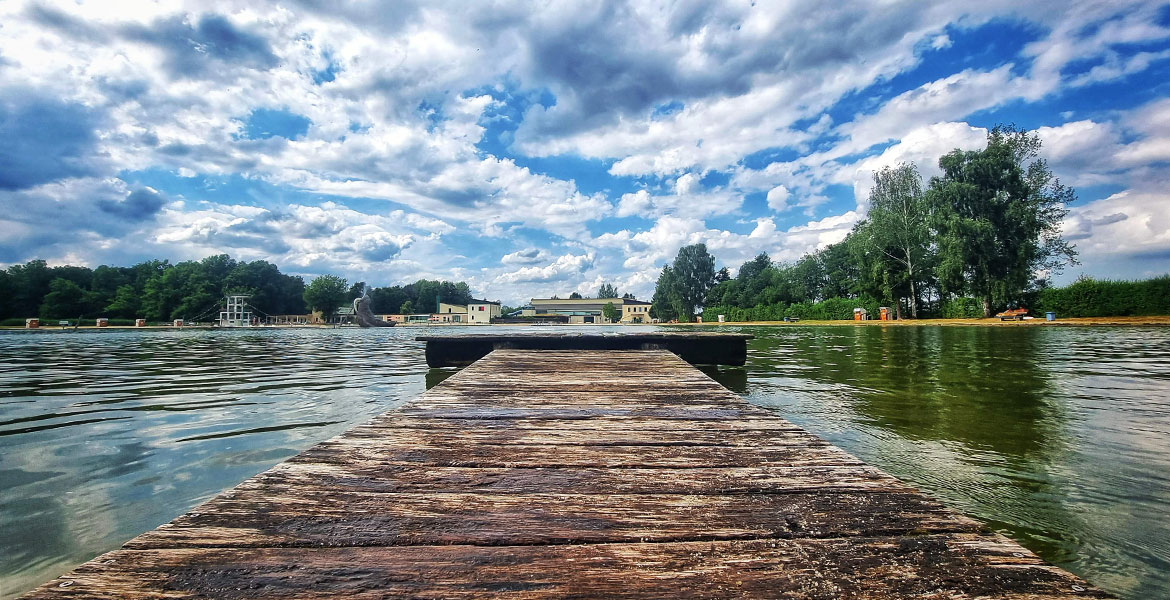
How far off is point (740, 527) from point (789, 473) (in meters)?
0.61

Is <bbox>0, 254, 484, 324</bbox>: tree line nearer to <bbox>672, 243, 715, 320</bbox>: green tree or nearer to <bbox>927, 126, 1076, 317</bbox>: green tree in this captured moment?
<bbox>672, 243, 715, 320</bbox>: green tree

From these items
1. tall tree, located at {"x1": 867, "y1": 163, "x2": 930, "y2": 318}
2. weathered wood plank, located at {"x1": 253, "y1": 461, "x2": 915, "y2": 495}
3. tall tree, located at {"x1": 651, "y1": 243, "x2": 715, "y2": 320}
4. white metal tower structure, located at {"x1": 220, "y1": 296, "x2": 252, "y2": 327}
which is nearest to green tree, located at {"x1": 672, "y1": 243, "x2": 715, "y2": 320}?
tall tree, located at {"x1": 651, "y1": 243, "x2": 715, "y2": 320}

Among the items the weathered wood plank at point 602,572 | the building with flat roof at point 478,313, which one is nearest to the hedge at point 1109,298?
the weathered wood plank at point 602,572

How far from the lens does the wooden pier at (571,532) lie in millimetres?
1153

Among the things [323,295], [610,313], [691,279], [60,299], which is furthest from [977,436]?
[610,313]

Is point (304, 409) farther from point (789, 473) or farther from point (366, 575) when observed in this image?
point (789, 473)

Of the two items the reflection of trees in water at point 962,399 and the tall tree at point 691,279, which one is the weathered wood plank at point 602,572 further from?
the tall tree at point 691,279

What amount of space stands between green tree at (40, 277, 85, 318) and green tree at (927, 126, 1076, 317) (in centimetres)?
8521

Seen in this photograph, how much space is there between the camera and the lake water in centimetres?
233

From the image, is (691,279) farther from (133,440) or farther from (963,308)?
(133,440)

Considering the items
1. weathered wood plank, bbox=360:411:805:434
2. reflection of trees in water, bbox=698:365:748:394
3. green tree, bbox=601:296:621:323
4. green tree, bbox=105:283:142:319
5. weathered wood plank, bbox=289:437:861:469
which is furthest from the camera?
green tree, bbox=601:296:621:323

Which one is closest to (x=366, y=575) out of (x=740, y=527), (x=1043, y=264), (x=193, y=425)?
(x=740, y=527)

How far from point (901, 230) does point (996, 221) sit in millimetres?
5181

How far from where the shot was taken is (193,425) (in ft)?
14.9
